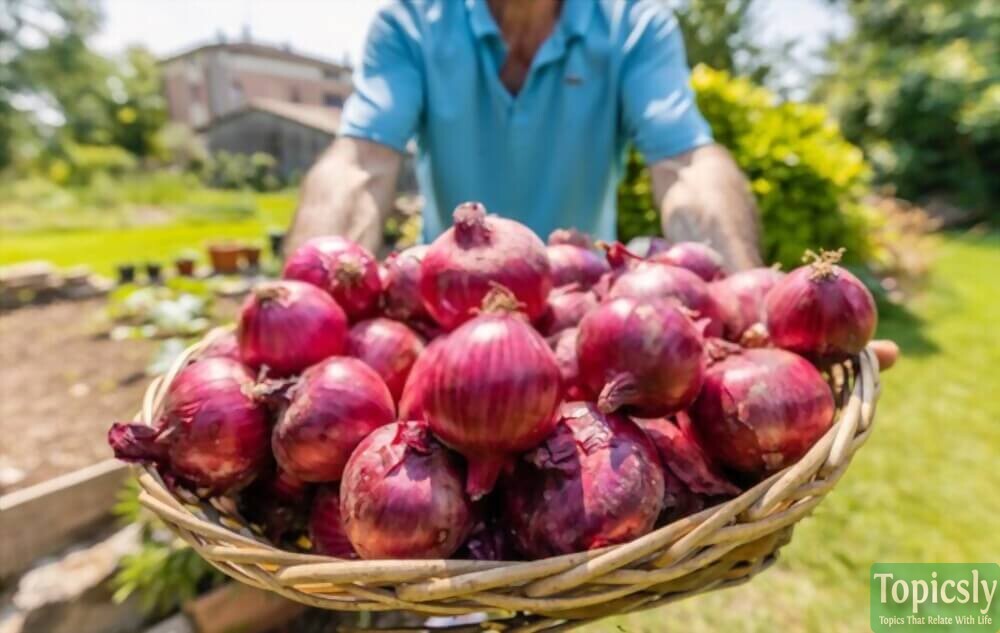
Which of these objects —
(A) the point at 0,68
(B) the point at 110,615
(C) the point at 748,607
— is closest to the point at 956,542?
(C) the point at 748,607

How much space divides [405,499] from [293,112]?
1435cm

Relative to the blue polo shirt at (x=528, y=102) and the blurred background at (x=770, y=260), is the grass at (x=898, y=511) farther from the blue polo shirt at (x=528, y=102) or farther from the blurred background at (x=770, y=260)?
the blue polo shirt at (x=528, y=102)

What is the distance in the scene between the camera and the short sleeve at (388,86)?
161cm

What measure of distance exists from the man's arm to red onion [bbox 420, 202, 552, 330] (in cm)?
54

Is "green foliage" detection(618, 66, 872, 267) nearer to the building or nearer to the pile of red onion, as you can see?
the building

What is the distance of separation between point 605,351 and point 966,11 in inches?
518

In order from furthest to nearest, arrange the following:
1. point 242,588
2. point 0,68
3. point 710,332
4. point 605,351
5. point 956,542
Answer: point 0,68 → point 956,542 → point 242,588 → point 710,332 → point 605,351

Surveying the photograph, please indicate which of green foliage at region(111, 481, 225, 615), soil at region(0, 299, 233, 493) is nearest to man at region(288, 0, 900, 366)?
green foliage at region(111, 481, 225, 615)

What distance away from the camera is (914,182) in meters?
9.87

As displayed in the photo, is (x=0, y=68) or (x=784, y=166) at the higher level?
(x=0, y=68)

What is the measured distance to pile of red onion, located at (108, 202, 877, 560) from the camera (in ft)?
2.16

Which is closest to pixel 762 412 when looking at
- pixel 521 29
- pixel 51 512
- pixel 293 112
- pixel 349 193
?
pixel 349 193

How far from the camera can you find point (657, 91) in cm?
164

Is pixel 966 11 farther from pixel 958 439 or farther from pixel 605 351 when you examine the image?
pixel 605 351
